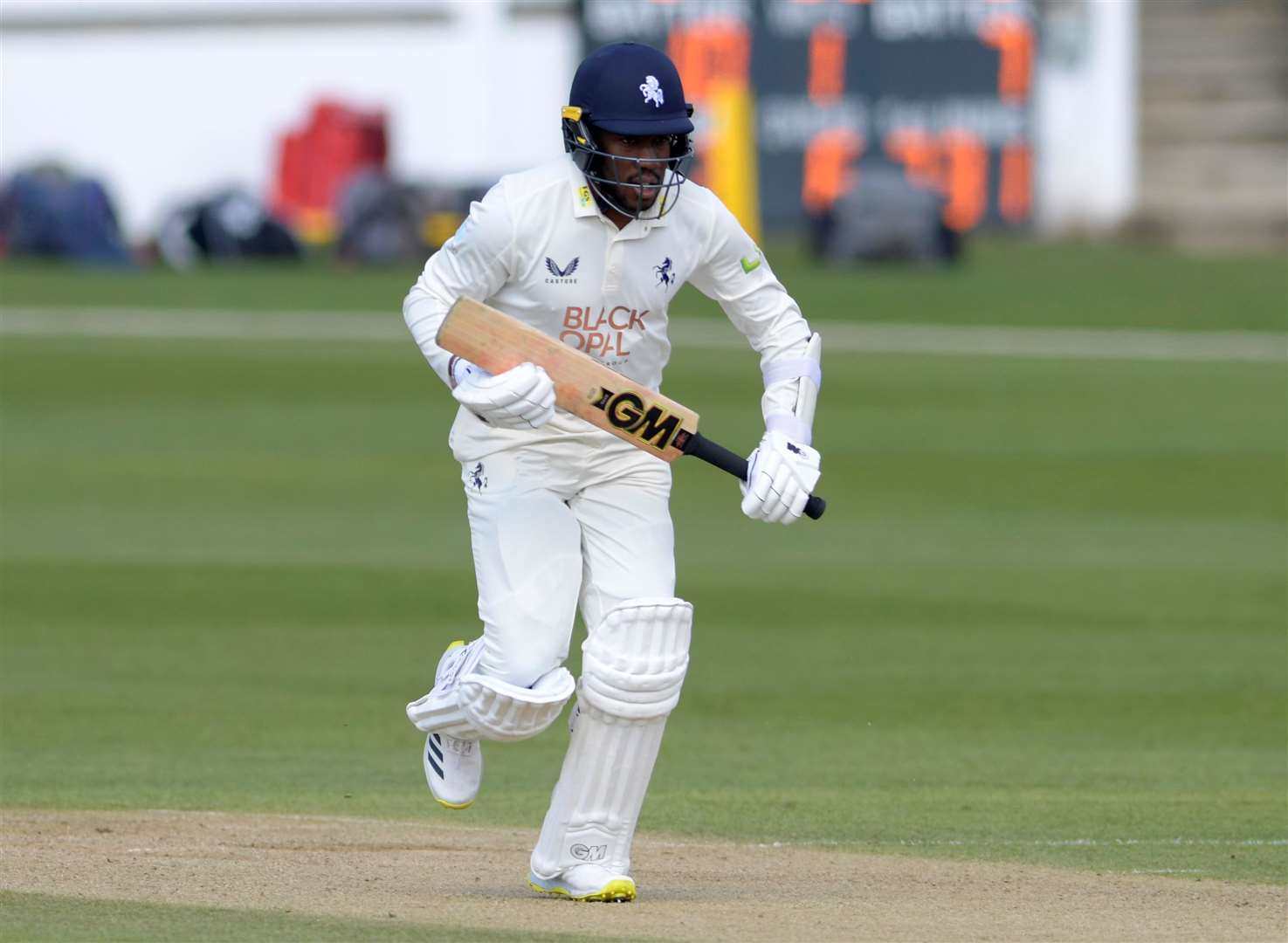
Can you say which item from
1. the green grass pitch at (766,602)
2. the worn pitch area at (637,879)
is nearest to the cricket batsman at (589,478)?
the worn pitch area at (637,879)

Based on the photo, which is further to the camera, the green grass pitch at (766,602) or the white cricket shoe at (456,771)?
the green grass pitch at (766,602)

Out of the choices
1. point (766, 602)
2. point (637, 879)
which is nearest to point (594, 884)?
point (637, 879)

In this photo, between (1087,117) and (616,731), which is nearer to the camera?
(616,731)

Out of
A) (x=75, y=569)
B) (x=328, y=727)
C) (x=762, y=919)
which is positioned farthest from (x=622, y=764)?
(x=75, y=569)

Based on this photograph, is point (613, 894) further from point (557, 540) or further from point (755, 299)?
point (755, 299)

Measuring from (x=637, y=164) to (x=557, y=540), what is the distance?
89cm

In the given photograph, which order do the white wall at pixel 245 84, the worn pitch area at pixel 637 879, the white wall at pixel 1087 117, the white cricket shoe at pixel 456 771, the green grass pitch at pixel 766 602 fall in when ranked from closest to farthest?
1. the worn pitch area at pixel 637 879
2. the white cricket shoe at pixel 456 771
3. the green grass pitch at pixel 766 602
4. the white wall at pixel 1087 117
5. the white wall at pixel 245 84

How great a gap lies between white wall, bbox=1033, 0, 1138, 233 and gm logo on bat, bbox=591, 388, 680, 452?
25.0 metres

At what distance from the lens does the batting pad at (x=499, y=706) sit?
217 inches

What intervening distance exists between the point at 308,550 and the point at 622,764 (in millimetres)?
6786

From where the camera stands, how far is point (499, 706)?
5.55 metres

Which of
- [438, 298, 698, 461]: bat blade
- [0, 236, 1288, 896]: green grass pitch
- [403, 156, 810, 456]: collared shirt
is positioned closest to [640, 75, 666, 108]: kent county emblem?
[403, 156, 810, 456]: collared shirt

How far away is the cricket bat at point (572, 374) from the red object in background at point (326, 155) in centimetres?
2729

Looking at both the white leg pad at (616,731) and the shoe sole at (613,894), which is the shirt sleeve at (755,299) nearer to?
the white leg pad at (616,731)
